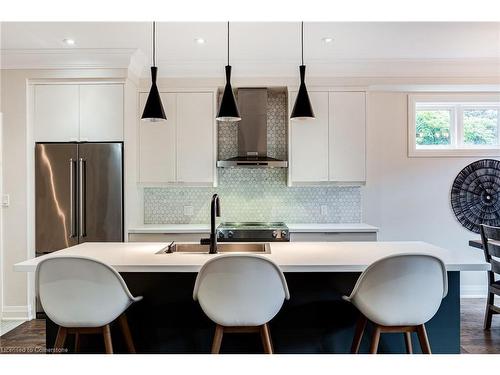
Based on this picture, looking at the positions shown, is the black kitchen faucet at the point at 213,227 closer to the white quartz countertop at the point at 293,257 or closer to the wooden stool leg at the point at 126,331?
the white quartz countertop at the point at 293,257

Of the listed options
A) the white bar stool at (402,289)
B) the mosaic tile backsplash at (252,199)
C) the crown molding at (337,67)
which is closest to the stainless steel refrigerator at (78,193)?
the mosaic tile backsplash at (252,199)

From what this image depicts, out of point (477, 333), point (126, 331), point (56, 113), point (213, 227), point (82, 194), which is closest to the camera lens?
point (126, 331)

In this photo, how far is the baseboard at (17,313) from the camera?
3719 millimetres

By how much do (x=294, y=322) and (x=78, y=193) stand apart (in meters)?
2.57

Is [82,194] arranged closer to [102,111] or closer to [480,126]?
[102,111]

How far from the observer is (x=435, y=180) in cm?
443

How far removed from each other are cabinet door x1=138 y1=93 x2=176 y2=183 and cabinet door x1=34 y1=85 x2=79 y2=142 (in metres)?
0.70

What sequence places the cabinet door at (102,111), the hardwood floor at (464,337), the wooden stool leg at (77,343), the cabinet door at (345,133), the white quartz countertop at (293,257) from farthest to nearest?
the cabinet door at (345,133)
the cabinet door at (102,111)
the hardwood floor at (464,337)
the wooden stool leg at (77,343)
the white quartz countertop at (293,257)

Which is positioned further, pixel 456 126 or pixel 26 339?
pixel 456 126

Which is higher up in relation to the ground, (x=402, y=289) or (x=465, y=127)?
(x=465, y=127)

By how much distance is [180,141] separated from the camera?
13.5 feet

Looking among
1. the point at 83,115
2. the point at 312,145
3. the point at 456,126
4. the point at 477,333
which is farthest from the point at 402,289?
the point at 456,126
